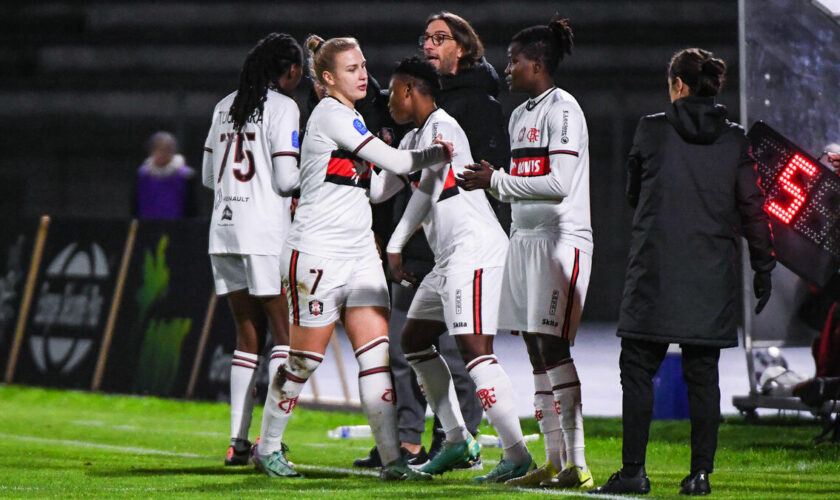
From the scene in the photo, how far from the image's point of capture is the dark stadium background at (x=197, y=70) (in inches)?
834

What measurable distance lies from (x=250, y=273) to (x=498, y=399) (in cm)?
149

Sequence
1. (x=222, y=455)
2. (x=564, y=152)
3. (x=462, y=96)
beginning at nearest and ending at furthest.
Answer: (x=564, y=152) → (x=462, y=96) → (x=222, y=455)

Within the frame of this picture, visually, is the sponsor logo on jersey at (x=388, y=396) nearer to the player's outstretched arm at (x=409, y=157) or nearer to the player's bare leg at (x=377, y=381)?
the player's bare leg at (x=377, y=381)

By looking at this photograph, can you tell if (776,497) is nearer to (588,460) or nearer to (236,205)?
(588,460)

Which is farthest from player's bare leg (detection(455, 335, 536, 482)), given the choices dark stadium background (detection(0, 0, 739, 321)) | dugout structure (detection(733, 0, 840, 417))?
dark stadium background (detection(0, 0, 739, 321))

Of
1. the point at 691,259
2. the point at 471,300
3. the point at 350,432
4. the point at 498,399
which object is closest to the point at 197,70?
the point at 350,432

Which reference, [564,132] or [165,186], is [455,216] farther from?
[165,186]

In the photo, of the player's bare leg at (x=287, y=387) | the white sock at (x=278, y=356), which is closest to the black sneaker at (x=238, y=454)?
the white sock at (x=278, y=356)

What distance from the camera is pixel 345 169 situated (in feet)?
17.8

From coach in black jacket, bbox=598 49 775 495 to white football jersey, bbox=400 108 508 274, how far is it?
762 mm

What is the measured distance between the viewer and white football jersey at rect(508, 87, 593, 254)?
508 centimetres

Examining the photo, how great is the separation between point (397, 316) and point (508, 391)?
1554mm

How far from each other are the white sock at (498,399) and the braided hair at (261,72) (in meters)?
1.73

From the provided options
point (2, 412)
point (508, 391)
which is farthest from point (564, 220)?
point (2, 412)
